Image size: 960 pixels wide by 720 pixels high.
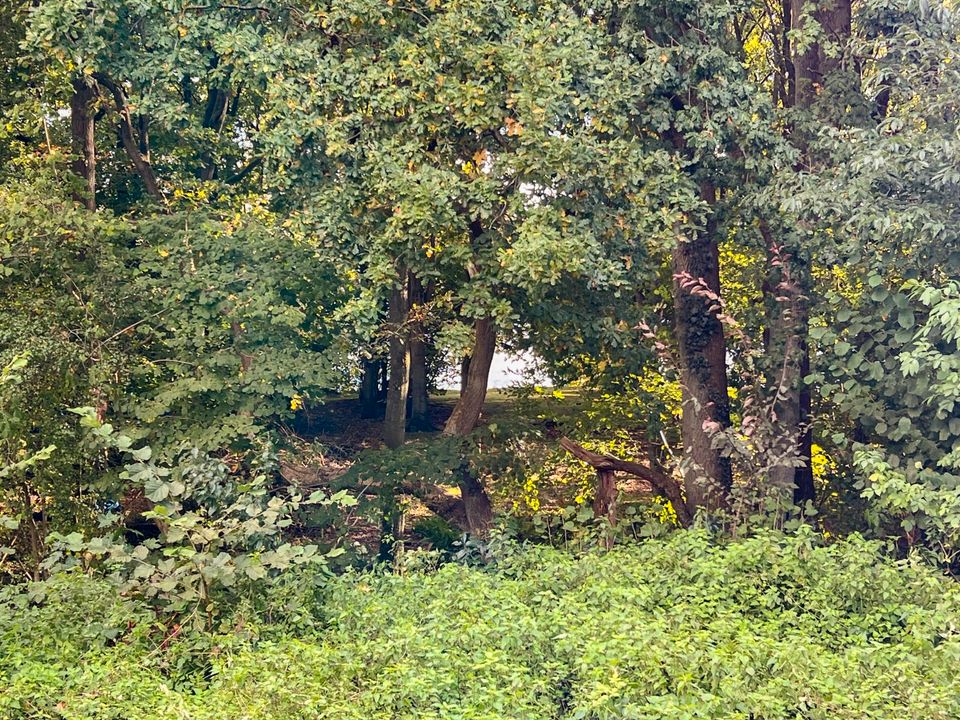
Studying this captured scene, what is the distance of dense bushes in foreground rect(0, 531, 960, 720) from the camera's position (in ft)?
19.0

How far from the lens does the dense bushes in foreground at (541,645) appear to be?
19.0ft

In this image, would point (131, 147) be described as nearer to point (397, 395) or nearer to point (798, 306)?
point (397, 395)

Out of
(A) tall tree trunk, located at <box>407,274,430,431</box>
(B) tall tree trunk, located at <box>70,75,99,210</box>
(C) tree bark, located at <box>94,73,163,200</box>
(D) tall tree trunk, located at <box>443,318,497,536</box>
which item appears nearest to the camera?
(B) tall tree trunk, located at <box>70,75,99,210</box>

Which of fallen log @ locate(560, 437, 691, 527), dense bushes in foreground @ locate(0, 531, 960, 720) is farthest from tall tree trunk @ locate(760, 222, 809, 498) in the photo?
dense bushes in foreground @ locate(0, 531, 960, 720)

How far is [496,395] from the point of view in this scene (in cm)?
→ 1780

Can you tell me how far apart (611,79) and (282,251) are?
165 inches

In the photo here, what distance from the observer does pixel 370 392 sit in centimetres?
2012

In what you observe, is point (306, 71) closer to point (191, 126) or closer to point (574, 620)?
point (191, 126)

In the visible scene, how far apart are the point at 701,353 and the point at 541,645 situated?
705 centimetres

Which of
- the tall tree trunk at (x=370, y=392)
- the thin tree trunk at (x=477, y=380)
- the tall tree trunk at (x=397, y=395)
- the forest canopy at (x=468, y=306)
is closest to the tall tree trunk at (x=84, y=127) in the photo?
the forest canopy at (x=468, y=306)

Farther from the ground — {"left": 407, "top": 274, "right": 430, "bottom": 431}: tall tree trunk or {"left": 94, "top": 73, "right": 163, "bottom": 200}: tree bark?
{"left": 94, "top": 73, "right": 163, "bottom": 200}: tree bark

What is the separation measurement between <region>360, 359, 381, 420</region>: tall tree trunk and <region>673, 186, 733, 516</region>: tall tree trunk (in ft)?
26.8

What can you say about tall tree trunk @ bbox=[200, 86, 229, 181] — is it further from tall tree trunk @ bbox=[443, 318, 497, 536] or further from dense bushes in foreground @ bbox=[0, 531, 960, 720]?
dense bushes in foreground @ bbox=[0, 531, 960, 720]

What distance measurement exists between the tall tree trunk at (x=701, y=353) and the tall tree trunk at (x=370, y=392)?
26.8 ft
